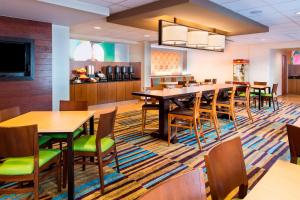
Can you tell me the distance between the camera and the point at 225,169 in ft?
4.44

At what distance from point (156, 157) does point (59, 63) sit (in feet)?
11.2

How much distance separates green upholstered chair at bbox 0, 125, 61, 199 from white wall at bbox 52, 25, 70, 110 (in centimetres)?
350

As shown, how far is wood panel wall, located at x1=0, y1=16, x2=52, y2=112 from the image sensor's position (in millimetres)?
4707

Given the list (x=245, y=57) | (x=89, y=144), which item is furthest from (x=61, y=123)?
(x=245, y=57)

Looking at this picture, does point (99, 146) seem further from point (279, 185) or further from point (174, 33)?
point (174, 33)

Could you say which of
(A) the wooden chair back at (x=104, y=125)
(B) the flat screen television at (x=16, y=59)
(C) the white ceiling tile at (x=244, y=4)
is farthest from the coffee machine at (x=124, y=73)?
(A) the wooden chair back at (x=104, y=125)

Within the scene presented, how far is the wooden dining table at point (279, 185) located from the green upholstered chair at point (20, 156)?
68.6 inches

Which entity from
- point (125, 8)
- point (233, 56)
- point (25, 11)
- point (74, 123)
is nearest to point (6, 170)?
point (74, 123)

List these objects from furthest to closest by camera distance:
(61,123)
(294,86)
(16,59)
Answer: (294,86)
(16,59)
(61,123)

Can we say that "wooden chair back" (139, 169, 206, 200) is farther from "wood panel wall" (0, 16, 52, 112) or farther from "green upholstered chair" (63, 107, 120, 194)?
"wood panel wall" (0, 16, 52, 112)

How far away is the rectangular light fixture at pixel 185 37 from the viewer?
4.75m

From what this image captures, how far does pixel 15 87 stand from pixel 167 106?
308 centimetres

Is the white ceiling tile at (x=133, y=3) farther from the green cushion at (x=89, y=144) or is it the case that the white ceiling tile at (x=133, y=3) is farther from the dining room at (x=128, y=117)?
the green cushion at (x=89, y=144)

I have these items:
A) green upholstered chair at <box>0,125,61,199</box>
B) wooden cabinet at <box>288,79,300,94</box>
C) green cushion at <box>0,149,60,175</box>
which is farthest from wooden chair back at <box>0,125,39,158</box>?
wooden cabinet at <box>288,79,300,94</box>
